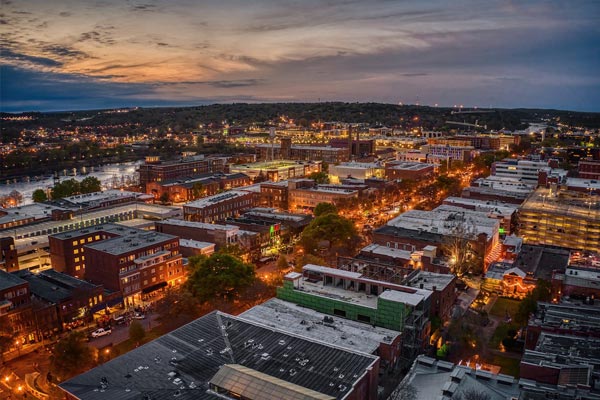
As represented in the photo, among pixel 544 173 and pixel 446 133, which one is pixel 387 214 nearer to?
pixel 544 173

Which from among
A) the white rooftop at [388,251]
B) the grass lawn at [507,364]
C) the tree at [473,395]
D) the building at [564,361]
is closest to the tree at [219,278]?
the white rooftop at [388,251]

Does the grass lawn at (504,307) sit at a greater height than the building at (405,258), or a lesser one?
lesser

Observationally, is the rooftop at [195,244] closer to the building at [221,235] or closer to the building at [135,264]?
the building at [221,235]

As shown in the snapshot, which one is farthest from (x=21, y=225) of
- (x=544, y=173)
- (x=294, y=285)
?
(x=544, y=173)

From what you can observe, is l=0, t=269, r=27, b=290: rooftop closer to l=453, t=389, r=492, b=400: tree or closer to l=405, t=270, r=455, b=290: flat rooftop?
l=405, t=270, r=455, b=290: flat rooftop

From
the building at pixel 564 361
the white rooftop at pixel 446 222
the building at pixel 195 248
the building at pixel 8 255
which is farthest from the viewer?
the white rooftop at pixel 446 222

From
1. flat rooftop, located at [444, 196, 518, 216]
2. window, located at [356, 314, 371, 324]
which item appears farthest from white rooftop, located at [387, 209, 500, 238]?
window, located at [356, 314, 371, 324]
